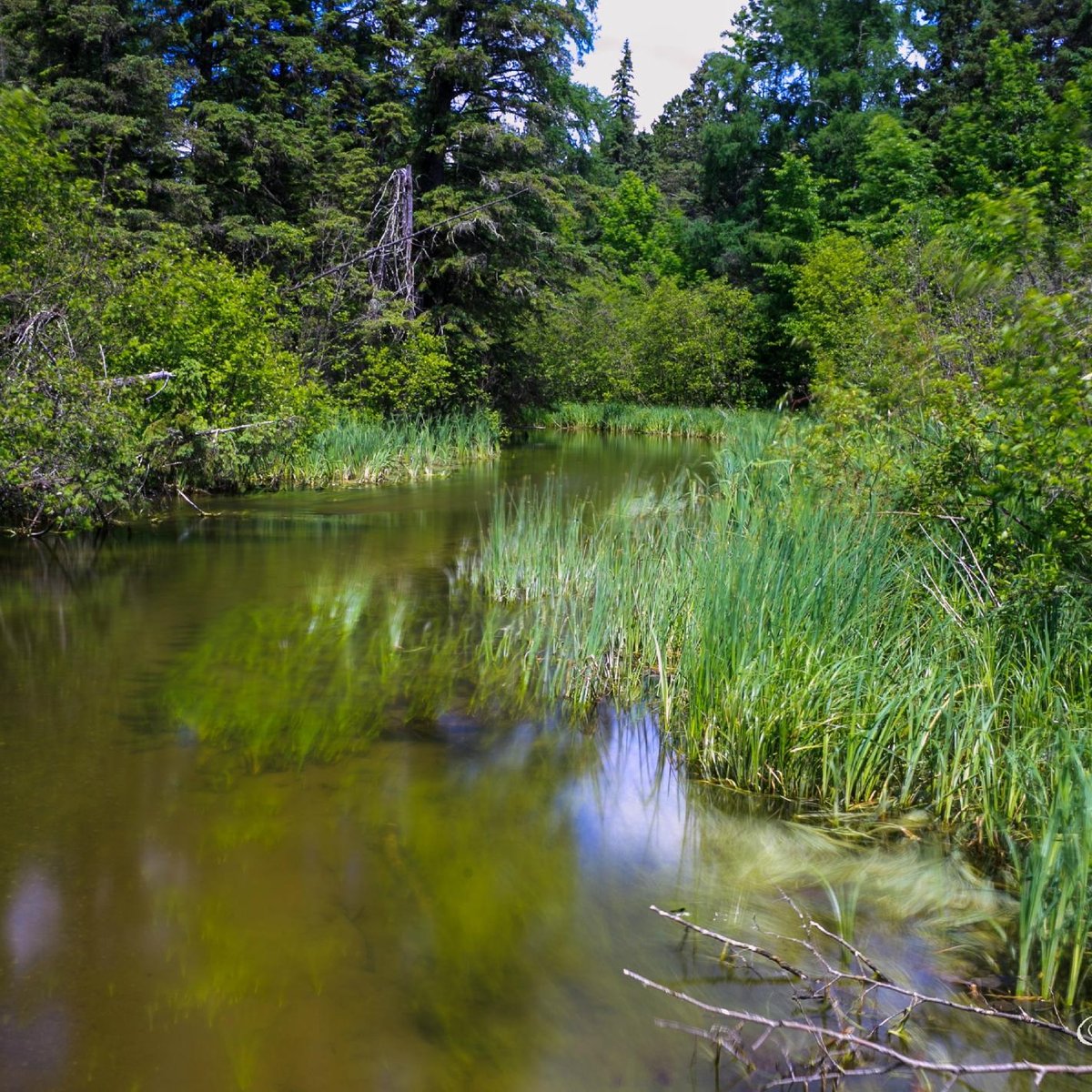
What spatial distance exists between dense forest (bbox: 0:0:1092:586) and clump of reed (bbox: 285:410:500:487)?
0.43m

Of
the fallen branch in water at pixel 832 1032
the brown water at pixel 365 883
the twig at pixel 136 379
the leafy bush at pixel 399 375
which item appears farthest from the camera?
the leafy bush at pixel 399 375

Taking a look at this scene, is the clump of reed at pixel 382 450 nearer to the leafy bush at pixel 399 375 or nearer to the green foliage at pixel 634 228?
the leafy bush at pixel 399 375

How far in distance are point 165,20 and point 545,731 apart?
18729mm

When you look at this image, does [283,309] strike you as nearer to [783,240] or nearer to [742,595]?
[742,595]

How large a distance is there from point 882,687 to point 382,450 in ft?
34.6

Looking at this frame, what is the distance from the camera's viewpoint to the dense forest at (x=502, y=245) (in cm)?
479

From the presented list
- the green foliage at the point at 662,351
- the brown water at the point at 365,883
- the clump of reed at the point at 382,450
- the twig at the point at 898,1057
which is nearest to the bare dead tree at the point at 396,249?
the clump of reed at the point at 382,450

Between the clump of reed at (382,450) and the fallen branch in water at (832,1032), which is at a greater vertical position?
the clump of reed at (382,450)

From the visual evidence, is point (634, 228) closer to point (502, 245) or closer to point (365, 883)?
point (502, 245)

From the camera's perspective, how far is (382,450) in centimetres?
1320

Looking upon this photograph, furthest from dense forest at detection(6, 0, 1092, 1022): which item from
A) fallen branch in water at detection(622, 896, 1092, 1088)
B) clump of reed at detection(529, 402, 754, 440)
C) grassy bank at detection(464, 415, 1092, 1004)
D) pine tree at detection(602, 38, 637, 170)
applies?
pine tree at detection(602, 38, 637, 170)

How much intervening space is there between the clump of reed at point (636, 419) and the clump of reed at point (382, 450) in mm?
6186

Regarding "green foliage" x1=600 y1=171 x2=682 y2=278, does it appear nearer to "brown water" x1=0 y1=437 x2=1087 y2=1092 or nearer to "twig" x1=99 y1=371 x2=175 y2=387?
"twig" x1=99 y1=371 x2=175 y2=387

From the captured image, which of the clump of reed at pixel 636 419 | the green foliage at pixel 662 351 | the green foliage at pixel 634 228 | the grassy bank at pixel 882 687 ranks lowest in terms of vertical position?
the grassy bank at pixel 882 687
